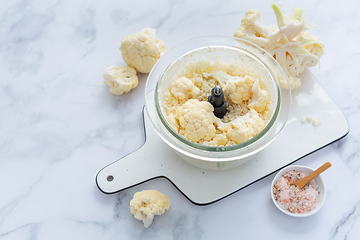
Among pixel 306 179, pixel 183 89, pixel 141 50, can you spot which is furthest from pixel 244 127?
pixel 141 50

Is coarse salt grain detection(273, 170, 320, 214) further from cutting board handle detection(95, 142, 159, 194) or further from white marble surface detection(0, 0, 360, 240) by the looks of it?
cutting board handle detection(95, 142, 159, 194)

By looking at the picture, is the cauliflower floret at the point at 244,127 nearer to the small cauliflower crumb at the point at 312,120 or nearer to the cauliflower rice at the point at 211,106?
the cauliflower rice at the point at 211,106

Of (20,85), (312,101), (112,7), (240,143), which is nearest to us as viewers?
(240,143)

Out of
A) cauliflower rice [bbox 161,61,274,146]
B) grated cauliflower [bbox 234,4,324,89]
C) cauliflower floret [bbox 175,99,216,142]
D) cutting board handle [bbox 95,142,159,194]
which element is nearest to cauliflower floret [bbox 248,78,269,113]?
cauliflower rice [bbox 161,61,274,146]

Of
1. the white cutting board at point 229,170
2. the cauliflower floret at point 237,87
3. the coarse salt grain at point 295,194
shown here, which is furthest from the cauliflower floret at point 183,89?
the coarse salt grain at point 295,194

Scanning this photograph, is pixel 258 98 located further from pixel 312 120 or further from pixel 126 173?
pixel 126 173

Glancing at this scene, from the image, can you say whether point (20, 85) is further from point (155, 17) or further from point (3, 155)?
point (155, 17)

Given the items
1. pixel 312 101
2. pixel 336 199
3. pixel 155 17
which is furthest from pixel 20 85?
pixel 336 199
